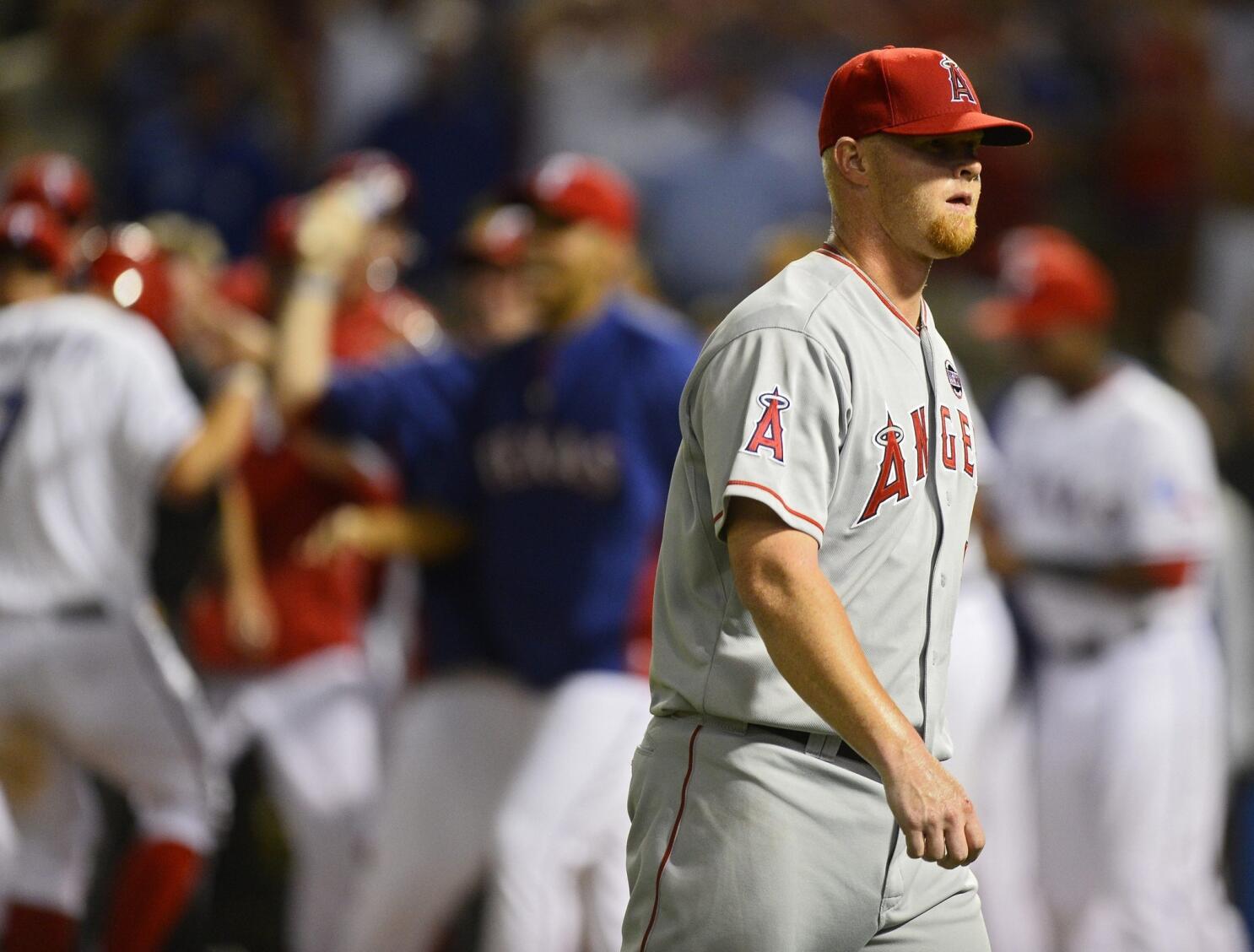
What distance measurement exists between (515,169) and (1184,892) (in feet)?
20.4

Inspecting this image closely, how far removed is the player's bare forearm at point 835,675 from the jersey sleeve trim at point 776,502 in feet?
0.04

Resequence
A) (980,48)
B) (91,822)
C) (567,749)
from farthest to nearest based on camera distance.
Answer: (980,48)
(91,822)
(567,749)

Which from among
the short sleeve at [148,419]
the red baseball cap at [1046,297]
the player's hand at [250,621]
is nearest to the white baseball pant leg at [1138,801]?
the red baseball cap at [1046,297]

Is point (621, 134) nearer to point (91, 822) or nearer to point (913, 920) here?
point (91, 822)

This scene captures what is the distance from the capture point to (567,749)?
436cm

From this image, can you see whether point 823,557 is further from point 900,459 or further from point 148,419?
point 148,419

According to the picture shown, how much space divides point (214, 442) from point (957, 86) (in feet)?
8.99

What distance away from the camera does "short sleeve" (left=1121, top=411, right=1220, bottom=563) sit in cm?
536

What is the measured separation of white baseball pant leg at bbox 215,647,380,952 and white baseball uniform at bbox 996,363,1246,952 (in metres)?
2.12

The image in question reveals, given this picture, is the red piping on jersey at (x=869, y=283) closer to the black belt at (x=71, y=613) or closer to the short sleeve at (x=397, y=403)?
the short sleeve at (x=397, y=403)

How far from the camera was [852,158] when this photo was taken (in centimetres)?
251

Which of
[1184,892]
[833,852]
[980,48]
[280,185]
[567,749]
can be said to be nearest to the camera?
[833,852]

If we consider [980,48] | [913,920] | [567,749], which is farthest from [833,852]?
[980,48]

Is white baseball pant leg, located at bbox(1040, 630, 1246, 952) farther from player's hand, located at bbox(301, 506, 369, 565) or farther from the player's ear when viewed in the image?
the player's ear
